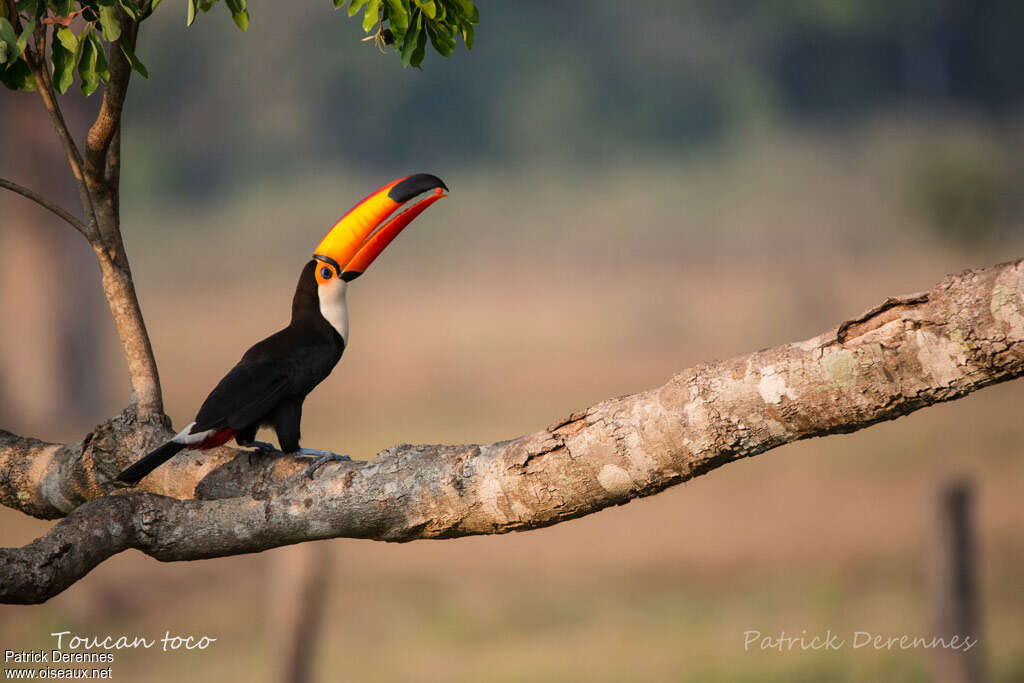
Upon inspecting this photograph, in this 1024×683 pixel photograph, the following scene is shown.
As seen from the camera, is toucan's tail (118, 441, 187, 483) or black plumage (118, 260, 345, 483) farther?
black plumage (118, 260, 345, 483)

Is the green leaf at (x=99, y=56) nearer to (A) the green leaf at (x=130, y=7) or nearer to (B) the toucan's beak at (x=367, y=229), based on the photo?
(A) the green leaf at (x=130, y=7)

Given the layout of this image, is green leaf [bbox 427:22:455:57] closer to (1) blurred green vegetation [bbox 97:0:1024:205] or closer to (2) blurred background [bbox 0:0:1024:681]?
(2) blurred background [bbox 0:0:1024:681]

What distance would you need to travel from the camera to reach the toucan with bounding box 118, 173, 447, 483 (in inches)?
80.0

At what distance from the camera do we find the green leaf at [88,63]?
1630 mm

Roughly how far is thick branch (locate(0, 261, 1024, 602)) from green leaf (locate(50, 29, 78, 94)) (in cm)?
70

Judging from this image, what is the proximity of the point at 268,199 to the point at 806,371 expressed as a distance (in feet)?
38.9

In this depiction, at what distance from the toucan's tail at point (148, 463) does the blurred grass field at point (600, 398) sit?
6.54 ft

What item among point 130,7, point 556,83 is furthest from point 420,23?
point 556,83

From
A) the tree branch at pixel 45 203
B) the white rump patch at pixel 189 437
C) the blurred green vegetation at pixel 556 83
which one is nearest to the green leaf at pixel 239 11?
the tree branch at pixel 45 203

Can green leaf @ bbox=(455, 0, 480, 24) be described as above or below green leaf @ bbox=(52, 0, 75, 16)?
above

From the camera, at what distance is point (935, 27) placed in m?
12.6

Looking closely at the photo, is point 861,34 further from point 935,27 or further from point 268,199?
point 268,199

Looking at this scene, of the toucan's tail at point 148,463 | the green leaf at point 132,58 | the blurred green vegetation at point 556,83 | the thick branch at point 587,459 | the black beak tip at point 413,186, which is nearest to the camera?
the thick branch at point 587,459

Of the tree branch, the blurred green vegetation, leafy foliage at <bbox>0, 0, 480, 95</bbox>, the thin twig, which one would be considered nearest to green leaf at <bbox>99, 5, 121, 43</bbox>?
leafy foliage at <bbox>0, 0, 480, 95</bbox>
